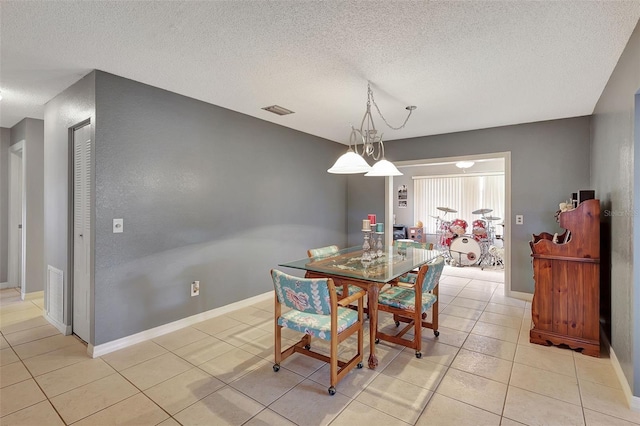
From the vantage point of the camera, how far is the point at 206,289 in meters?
3.41

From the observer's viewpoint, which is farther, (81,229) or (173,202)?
(173,202)

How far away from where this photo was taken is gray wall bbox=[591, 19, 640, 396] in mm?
1906

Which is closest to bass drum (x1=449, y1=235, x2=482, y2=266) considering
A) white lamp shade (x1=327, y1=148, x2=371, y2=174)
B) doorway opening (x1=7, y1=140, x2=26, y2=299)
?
white lamp shade (x1=327, y1=148, x2=371, y2=174)

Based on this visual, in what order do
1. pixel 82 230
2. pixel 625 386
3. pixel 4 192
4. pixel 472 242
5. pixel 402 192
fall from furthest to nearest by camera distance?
pixel 402 192, pixel 472 242, pixel 4 192, pixel 82 230, pixel 625 386

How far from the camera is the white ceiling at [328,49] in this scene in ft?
5.85

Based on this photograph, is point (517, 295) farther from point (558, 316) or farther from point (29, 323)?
point (29, 323)

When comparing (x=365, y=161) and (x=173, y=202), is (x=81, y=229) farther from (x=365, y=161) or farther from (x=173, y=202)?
(x=365, y=161)

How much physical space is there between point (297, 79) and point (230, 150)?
1.33m

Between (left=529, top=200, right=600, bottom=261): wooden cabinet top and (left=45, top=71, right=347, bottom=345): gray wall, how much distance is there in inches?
124

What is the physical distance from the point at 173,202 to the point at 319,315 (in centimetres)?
193

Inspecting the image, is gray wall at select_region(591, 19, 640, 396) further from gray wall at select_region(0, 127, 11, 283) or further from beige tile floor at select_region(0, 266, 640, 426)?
gray wall at select_region(0, 127, 11, 283)

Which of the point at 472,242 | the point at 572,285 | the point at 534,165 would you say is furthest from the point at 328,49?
the point at 472,242

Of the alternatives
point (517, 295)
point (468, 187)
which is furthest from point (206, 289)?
point (468, 187)

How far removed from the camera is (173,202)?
10.2ft
